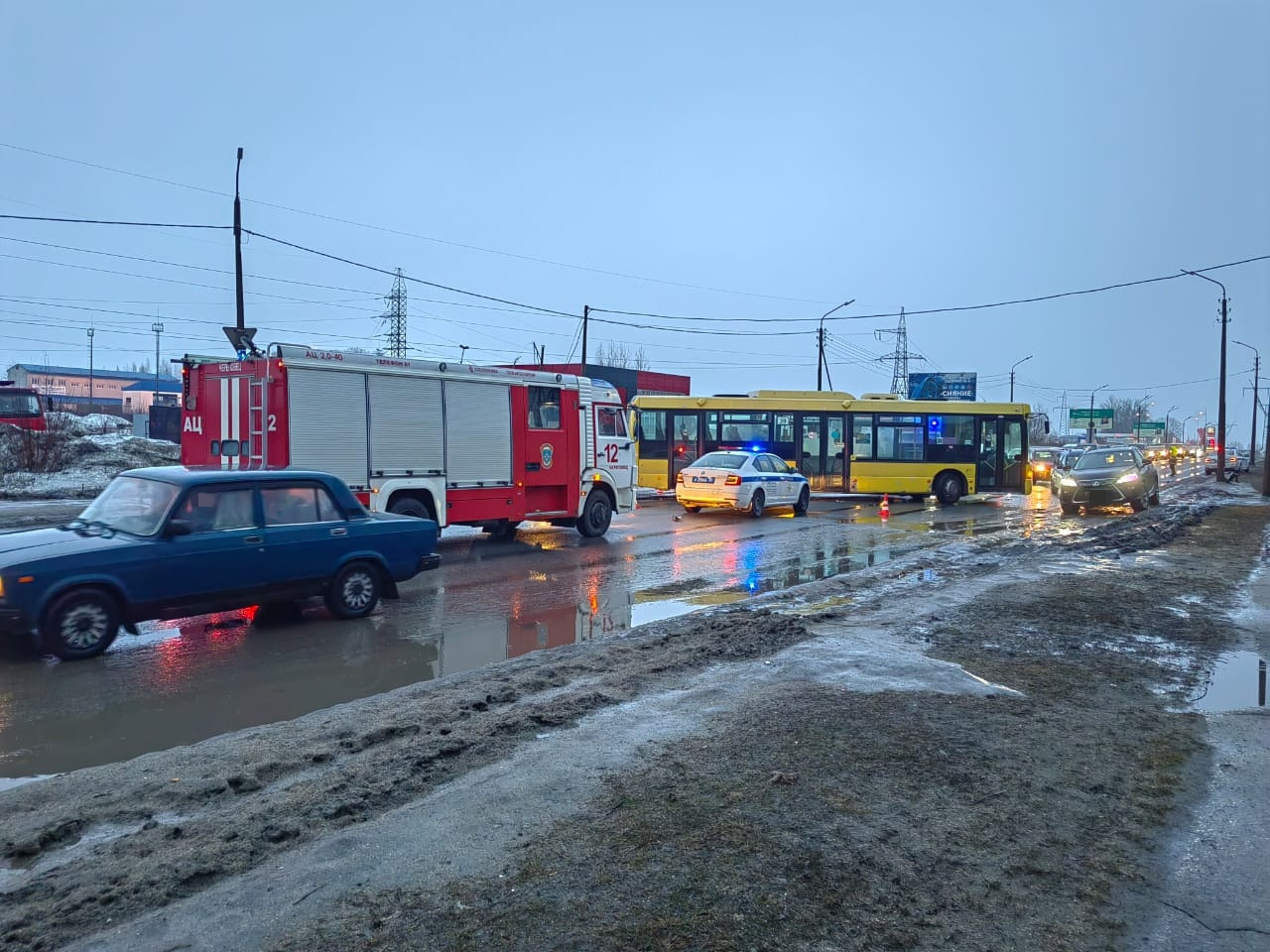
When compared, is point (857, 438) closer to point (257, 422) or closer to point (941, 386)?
point (257, 422)

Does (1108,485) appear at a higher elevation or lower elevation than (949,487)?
higher

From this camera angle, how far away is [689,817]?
445 centimetres

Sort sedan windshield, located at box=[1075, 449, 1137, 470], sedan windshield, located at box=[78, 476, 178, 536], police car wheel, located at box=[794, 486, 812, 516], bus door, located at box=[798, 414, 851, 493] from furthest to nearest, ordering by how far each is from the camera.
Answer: bus door, located at box=[798, 414, 851, 493] → sedan windshield, located at box=[1075, 449, 1137, 470] → police car wheel, located at box=[794, 486, 812, 516] → sedan windshield, located at box=[78, 476, 178, 536]

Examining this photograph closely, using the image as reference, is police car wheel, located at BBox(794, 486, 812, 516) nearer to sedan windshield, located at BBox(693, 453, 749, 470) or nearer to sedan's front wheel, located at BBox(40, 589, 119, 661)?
sedan windshield, located at BBox(693, 453, 749, 470)

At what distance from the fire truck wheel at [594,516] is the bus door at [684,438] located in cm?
1128

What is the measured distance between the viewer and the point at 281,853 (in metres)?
4.17

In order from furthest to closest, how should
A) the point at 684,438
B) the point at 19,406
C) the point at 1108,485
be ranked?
the point at 19,406 < the point at 684,438 < the point at 1108,485

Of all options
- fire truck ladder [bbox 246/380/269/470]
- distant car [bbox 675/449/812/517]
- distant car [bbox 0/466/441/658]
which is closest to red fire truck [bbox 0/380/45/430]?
distant car [bbox 675/449/812/517]

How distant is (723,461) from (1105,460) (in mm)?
11709

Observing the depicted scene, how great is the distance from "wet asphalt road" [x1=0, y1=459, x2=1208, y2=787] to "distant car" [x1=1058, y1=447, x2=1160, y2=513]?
9.66 m

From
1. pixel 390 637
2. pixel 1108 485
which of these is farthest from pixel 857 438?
pixel 390 637

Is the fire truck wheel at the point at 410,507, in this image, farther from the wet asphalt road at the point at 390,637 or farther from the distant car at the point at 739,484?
the distant car at the point at 739,484

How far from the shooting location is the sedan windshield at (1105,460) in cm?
2622

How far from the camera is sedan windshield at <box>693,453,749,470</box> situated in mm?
22672
